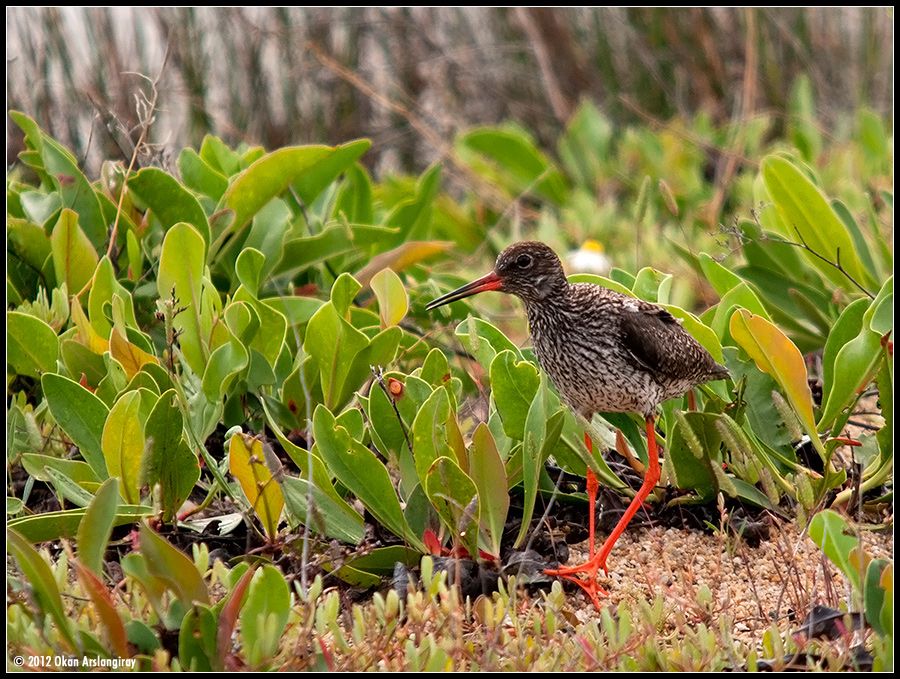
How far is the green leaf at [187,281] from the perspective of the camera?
3.69 meters

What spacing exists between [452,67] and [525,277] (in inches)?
231

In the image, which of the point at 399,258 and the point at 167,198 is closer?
the point at 167,198

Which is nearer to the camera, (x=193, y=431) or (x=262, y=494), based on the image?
(x=262, y=494)

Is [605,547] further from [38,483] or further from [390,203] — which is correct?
[390,203]

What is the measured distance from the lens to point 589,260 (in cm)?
634

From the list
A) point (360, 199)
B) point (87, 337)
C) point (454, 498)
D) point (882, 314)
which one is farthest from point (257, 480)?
point (360, 199)

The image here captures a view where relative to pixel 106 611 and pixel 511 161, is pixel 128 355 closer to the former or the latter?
pixel 106 611

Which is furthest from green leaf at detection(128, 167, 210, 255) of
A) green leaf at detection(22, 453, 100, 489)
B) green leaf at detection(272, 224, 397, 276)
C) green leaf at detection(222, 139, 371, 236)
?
green leaf at detection(22, 453, 100, 489)

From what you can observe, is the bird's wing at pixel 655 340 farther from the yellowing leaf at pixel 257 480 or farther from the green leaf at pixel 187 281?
the green leaf at pixel 187 281

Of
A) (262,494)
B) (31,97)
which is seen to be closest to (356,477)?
(262,494)

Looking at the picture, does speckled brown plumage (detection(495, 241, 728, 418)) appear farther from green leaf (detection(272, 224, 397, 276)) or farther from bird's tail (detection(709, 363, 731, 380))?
green leaf (detection(272, 224, 397, 276))

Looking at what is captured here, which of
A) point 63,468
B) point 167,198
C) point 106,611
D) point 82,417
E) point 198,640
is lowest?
point 198,640

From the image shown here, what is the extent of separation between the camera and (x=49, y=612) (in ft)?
8.72

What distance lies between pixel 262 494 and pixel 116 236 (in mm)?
1689
